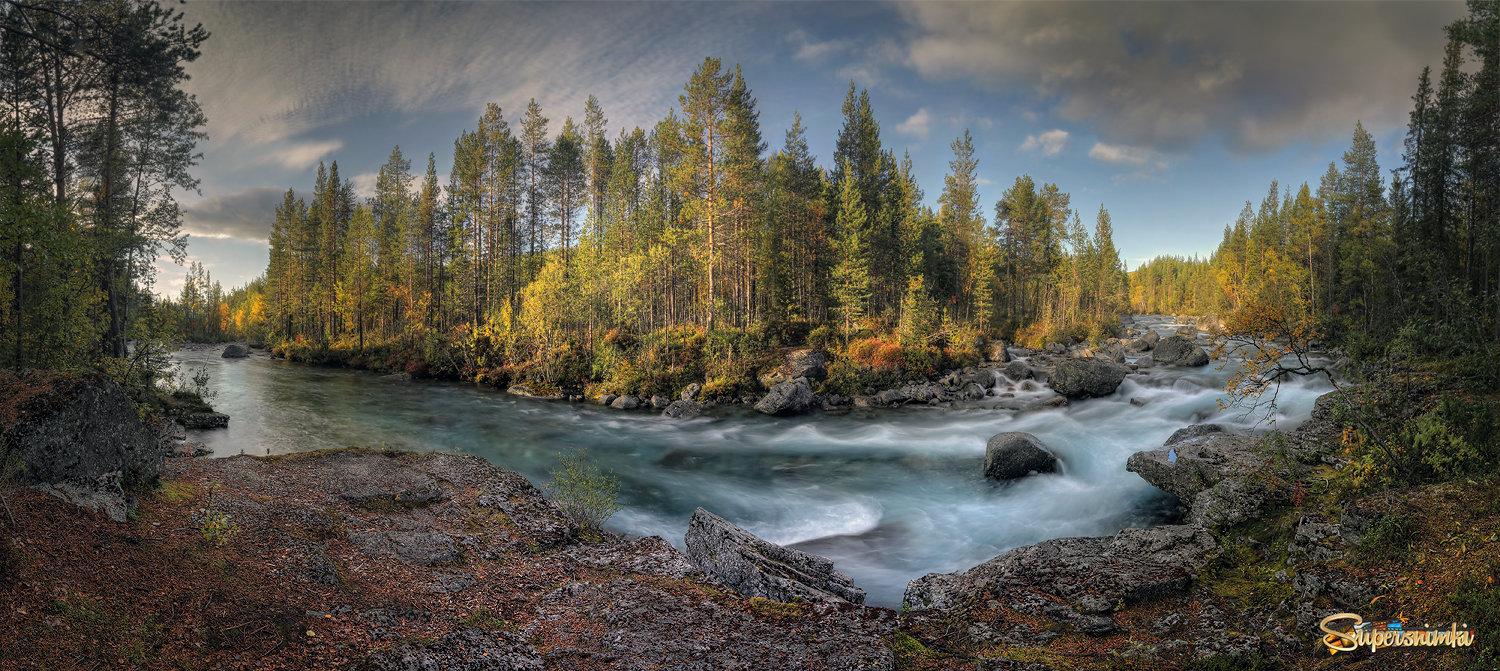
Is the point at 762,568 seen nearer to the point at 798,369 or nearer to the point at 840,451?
the point at 840,451

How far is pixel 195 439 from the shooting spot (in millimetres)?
17984

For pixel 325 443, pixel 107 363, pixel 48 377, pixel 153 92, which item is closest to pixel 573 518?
pixel 48 377

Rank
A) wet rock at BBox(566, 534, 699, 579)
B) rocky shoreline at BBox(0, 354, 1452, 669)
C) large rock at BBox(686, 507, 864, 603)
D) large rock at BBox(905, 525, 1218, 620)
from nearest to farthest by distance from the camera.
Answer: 1. rocky shoreline at BBox(0, 354, 1452, 669)
2. large rock at BBox(905, 525, 1218, 620)
3. large rock at BBox(686, 507, 864, 603)
4. wet rock at BBox(566, 534, 699, 579)

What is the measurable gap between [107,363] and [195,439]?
3607 mm

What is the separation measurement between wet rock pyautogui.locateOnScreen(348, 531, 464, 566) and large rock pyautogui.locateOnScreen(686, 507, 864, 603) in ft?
11.9

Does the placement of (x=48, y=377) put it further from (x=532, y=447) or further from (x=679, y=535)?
(x=532, y=447)

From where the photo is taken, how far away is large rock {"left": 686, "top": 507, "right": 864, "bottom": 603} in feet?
23.4

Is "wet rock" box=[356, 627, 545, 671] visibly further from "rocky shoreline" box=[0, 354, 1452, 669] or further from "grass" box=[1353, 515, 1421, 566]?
"grass" box=[1353, 515, 1421, 566]

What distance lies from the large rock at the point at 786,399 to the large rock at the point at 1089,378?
1270 cm

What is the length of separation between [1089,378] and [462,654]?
28528mm

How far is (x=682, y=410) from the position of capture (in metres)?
26.0

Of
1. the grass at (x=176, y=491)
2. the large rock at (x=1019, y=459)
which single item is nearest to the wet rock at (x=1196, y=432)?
the large rock at (x=1019, y=459)

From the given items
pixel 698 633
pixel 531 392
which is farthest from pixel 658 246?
pixel 698 633

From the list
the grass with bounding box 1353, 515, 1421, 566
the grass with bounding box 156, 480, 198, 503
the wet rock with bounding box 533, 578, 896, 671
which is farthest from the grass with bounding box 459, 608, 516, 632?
the grass with bounding box 1353, 515, 1421, 566
